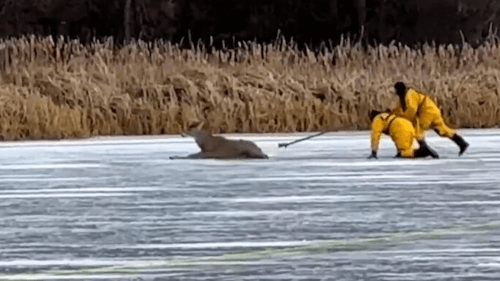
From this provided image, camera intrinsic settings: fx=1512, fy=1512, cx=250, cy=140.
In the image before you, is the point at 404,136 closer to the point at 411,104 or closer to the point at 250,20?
the point at 411,104

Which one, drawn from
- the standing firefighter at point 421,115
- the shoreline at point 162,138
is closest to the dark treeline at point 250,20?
the shoreline at point 162,138

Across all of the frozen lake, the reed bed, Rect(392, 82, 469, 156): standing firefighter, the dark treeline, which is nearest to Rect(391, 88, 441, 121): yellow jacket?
Rect(392, 82, 469, 156): standing firefighter

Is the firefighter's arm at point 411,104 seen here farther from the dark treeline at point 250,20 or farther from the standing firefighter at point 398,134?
the dark treeline at point 250,20

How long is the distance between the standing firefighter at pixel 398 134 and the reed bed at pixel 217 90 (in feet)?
14.3

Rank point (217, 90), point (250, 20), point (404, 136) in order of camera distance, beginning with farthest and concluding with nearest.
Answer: point (250, 20), point (217, 90), point (404, 136)

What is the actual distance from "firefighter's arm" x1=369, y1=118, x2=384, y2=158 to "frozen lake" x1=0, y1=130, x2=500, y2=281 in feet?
0.42

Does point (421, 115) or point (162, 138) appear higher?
point (421, 115)

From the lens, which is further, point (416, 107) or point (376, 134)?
point (416, 107)

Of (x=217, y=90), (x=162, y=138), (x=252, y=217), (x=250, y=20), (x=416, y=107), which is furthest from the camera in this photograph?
(x=250, y=20)

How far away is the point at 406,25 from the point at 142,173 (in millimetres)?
23873

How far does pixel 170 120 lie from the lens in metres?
15.8

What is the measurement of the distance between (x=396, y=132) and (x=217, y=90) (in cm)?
623

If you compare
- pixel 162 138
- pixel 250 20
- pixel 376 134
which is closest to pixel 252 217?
pixel 376 134

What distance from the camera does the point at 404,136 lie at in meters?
10.9
